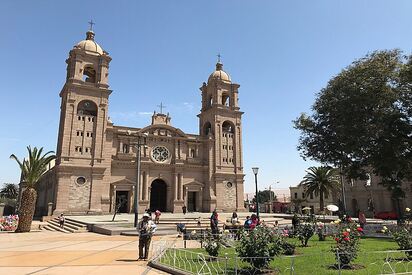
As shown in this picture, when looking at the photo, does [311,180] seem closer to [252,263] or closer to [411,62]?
[411,62]

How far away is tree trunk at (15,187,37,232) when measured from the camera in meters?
26.1

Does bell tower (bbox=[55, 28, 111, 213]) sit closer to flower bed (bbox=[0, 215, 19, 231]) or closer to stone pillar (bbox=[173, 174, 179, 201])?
flower bed (bbox=[0, 215, 19, 231])

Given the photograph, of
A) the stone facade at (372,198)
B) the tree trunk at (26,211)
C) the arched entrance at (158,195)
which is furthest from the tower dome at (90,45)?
the stone facade at (372,198)

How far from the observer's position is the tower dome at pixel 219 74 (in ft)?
178

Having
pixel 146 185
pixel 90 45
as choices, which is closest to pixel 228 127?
pixel 146 185

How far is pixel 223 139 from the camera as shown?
51.2 m

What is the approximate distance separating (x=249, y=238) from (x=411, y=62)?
21561 millimetres

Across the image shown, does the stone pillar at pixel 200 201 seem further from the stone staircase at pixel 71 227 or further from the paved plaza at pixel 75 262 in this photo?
the paved plaza at pixel 75 262

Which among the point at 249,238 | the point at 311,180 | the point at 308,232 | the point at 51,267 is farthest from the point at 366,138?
the point at 311,180

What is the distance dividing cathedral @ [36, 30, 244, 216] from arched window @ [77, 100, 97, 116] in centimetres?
13

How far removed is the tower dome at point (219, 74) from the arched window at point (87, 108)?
20.6 meters

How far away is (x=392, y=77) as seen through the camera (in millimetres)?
23766

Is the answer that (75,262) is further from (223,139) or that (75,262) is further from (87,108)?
(223,139)

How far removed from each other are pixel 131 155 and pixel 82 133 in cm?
726
